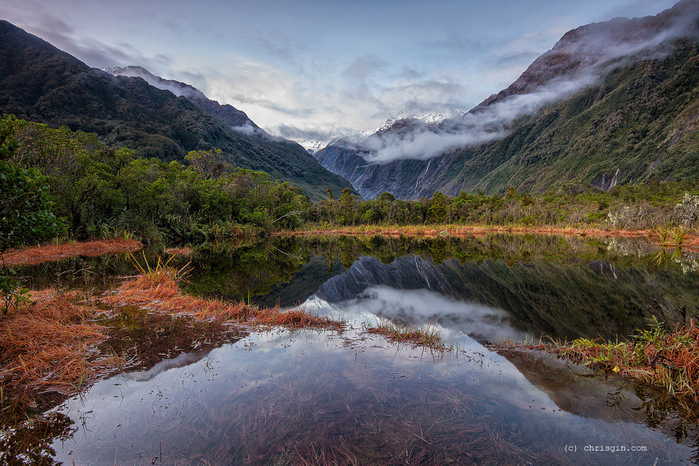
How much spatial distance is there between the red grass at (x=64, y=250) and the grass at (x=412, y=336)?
13734 millimetres

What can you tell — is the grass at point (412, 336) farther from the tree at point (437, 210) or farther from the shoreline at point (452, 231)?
the tree at point (437, 210)

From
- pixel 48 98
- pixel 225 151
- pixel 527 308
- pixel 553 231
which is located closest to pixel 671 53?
pixel 553 231

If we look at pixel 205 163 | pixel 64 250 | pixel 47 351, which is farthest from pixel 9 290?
pixel 205 163

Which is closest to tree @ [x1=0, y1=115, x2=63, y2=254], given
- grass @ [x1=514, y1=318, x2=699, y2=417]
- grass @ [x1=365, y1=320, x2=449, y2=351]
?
grass @ [x1=365, y1=320, x2=449, y2=351]

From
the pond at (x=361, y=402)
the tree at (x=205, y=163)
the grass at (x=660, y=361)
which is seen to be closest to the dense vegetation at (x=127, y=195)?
the tree at (x=205, y=163)

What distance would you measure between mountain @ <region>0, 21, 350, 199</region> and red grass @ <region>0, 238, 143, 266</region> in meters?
78.8

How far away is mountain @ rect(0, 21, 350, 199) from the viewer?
321 feet

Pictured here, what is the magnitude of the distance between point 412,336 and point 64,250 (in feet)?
67.1

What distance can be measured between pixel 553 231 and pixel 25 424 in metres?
53.6

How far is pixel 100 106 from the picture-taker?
386ft

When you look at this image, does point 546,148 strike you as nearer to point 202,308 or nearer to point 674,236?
point 674,236

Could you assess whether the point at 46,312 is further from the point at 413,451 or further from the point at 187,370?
the point at 413,451

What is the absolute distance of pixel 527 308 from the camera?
8383 millimetres

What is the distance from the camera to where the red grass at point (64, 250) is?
13.4m
